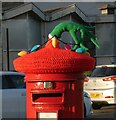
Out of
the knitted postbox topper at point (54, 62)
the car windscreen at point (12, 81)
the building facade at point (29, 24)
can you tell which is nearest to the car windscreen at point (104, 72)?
the car windscreen at point (12, 81)

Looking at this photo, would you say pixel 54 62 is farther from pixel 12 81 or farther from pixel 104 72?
pixel 104 72

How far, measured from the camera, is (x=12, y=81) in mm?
10516

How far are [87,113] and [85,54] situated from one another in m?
6.23

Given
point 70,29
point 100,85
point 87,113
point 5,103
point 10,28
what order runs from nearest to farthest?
1. point 70,29
2. point 5,103
3. point 87,113
4. point 100,85
5. point 10,28

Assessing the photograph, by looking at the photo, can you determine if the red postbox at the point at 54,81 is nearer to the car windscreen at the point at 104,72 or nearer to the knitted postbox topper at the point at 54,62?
the knitted postbox topper at the point at 54,62

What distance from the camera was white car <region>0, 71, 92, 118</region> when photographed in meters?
10.3

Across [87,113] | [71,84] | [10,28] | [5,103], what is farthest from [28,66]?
[10,28]

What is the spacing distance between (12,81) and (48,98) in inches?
214

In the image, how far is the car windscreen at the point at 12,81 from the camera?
410 inches

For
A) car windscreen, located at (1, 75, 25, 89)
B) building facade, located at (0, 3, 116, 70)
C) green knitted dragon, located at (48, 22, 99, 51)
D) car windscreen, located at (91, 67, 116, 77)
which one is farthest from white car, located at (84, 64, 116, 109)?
building facade, located at (0, 3, 116, 70)

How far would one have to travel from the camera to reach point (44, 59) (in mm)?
5035

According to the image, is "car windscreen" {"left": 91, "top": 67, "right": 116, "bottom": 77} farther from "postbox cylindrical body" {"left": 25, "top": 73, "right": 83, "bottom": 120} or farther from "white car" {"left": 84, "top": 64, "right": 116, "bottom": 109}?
"postbox cylindrical body" {"left": 25, "top": 73, "right": 83, "bottom": 120}

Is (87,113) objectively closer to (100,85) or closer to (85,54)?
(100,85)

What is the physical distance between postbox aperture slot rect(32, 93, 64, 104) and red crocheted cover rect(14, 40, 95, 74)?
27 centimetres
